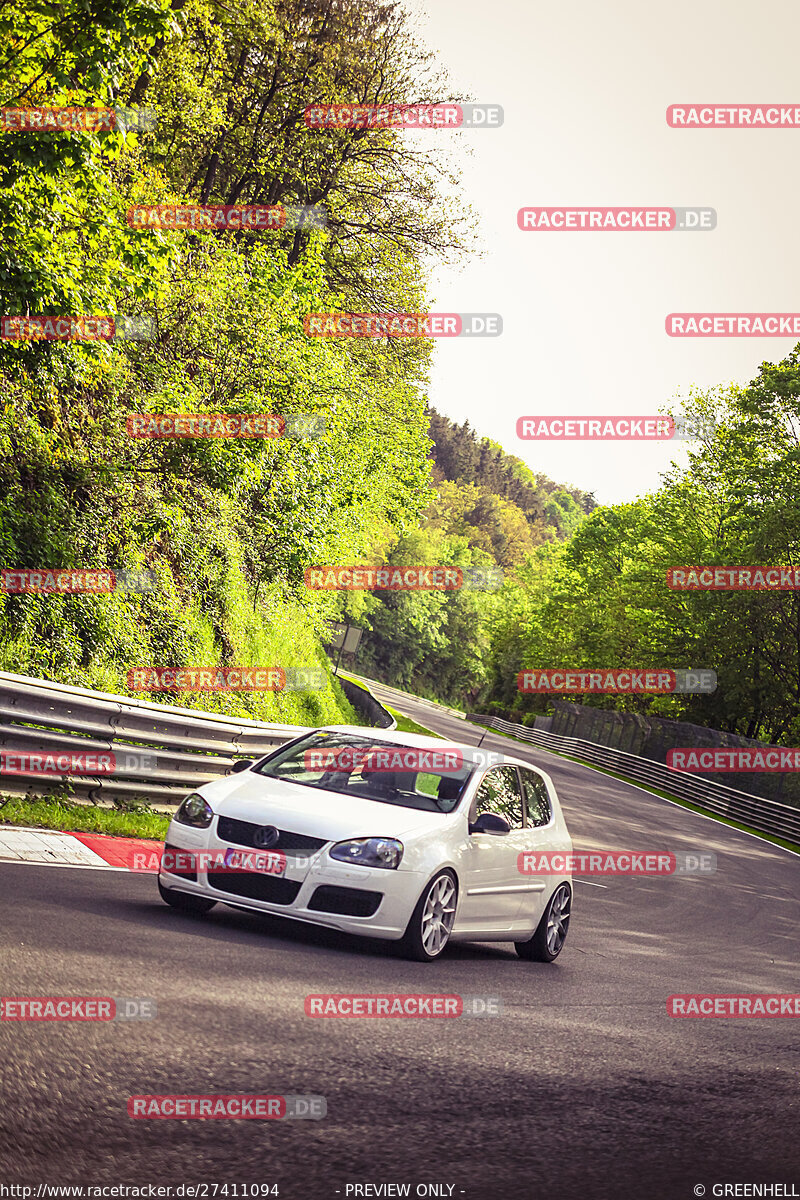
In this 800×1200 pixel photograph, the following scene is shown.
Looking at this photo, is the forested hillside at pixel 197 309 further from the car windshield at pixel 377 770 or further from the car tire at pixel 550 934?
the car tire at pixel 550 934

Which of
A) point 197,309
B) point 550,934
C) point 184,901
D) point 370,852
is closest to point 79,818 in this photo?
point 184,901

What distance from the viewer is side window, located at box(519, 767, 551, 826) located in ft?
32.8

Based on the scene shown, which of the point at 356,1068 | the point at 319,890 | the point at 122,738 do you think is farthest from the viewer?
the point at 122,738

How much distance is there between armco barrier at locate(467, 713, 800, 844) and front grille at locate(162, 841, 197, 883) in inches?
1152

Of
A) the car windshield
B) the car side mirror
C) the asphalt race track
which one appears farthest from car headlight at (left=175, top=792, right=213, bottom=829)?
the car side mirror

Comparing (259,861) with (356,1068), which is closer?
(356,1068)

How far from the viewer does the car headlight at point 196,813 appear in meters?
7.88

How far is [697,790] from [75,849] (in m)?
35.5

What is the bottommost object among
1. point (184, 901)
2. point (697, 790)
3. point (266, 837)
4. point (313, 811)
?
point (697, 790)

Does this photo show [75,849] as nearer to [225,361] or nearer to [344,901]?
[344,901]

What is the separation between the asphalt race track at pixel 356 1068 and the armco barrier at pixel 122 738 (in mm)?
1686

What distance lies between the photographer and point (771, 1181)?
4547mm

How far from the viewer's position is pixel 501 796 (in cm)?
945

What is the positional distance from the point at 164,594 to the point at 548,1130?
14642mm
